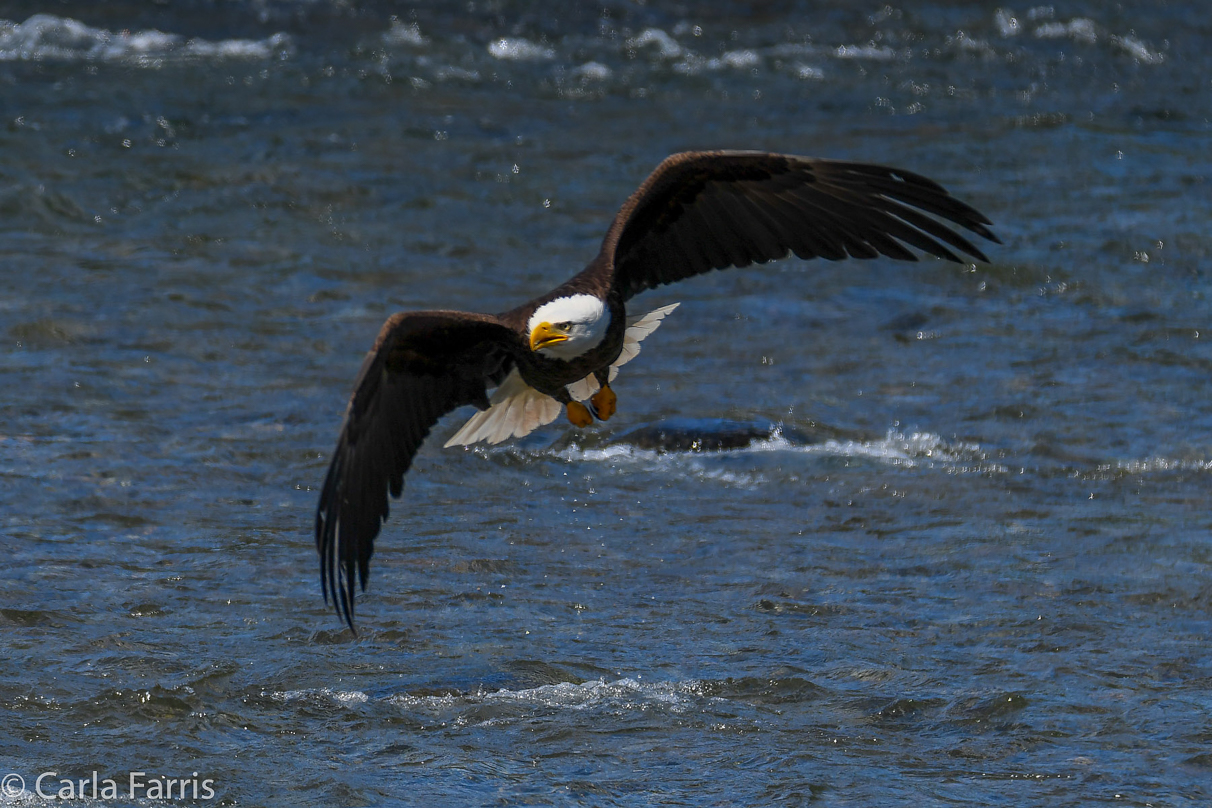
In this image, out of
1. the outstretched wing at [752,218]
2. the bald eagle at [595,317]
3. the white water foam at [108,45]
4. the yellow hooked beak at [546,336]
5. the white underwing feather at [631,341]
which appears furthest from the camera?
the white water foam at [108,45]

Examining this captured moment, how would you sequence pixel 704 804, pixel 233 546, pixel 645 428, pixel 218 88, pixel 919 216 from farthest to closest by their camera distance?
1. pixel 218 88
2. pixel 645 428
3. pixel 233 546
4. pixel 919 216
5. pixel 704 804

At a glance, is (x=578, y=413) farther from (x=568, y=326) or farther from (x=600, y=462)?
(x=600, y=462)

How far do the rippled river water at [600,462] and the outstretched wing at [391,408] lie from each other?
587mm

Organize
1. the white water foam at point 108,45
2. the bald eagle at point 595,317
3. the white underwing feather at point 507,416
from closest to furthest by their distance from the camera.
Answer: the bald eagle at point 595,317 → the white underwing feather at point 507,416 → the white water foam at point 108,45

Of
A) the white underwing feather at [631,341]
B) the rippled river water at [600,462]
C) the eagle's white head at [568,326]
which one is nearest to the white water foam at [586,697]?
the rippled river water at [600,462]

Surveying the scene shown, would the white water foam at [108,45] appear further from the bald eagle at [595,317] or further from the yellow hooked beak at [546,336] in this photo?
the yellow hooked beak at [546,336]

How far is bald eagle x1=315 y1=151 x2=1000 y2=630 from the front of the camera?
4918 millimetres

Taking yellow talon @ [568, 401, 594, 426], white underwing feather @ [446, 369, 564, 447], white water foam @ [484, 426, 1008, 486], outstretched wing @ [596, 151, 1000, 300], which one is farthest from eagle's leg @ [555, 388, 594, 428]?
white water foam @ [484, 426, 1008, 486]

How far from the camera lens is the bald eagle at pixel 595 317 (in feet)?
16.1

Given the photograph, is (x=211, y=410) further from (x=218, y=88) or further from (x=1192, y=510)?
(x=218, y=88)

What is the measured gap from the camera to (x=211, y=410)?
8125mm

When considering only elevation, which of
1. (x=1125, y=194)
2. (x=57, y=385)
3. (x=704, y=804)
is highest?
(x=1125, y=194)

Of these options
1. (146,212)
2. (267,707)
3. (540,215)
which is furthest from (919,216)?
(146,212)

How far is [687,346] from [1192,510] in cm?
318
